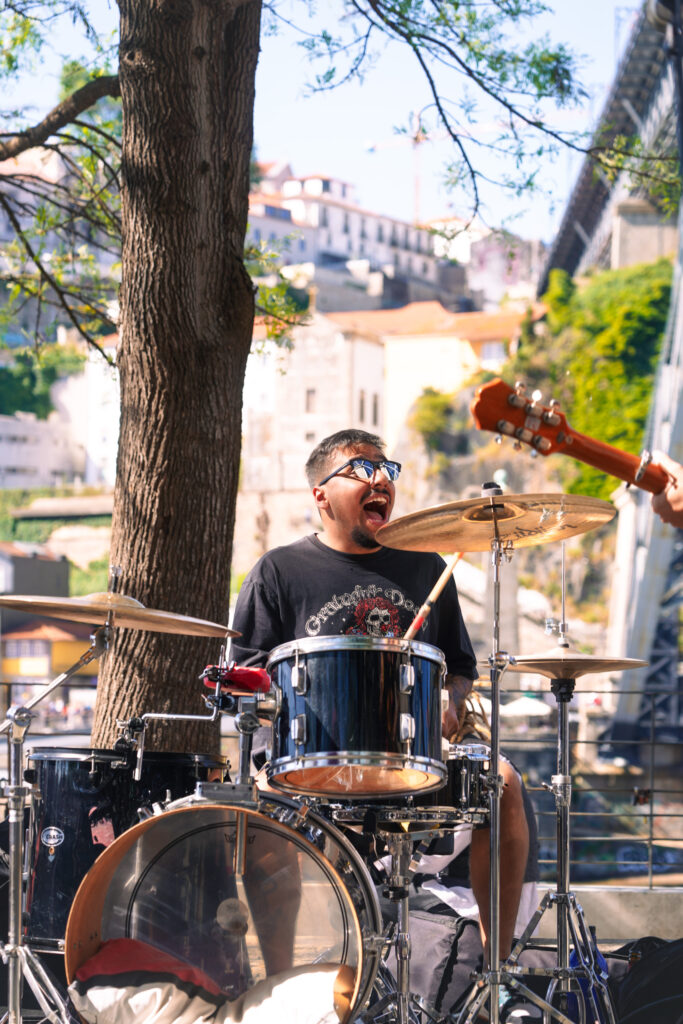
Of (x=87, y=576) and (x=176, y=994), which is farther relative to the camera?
(x=87, y=576)

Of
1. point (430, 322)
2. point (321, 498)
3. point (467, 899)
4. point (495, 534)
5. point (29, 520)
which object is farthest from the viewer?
point (430, 322)

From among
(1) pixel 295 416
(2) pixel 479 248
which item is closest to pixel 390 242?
(2) pixel 479 248

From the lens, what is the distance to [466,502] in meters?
3.57

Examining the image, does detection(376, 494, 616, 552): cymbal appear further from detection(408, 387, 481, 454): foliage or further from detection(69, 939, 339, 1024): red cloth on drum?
detection(408, 387, 481, 454): foliage

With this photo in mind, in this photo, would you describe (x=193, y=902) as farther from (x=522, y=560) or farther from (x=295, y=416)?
(x=295, y=416)

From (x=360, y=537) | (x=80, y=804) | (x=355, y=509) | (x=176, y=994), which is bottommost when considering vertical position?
(x=176, y=994)

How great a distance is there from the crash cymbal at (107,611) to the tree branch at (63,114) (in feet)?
10.7

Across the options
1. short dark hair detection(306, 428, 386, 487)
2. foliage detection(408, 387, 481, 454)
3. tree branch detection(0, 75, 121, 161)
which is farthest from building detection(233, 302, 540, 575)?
short dark hair detection(306, 428, 386, 487)

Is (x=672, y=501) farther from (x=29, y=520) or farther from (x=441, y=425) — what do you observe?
(x=29, y=520)

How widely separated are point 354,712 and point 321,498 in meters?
1.44

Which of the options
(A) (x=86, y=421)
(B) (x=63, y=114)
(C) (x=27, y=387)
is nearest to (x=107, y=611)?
(B) (x=63, y=114)

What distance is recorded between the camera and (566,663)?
171 inches

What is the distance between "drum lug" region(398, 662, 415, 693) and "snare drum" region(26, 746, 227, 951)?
2.59ft

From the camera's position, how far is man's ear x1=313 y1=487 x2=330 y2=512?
14.8ft
